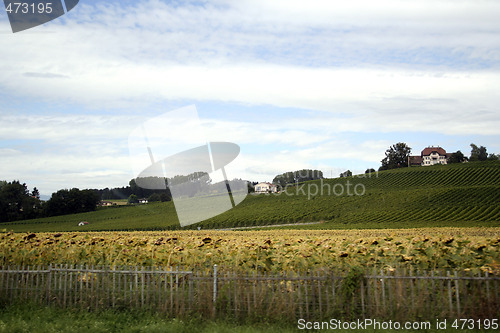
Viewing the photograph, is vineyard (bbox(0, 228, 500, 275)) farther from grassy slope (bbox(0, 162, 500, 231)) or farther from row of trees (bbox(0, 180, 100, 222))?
row of trees (bbox(0, 180, 100, 222))

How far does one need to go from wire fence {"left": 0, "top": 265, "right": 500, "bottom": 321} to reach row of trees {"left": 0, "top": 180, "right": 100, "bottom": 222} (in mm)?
127948

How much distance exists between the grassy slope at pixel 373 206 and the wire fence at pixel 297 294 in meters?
52.8

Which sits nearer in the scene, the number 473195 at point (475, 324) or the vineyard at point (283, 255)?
the number 473195 at point (475, 324)

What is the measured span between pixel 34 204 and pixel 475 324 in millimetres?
138491

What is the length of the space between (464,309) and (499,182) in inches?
4087

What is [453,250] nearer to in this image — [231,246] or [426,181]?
[231,246]

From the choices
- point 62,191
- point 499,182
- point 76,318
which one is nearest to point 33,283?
point 76,318

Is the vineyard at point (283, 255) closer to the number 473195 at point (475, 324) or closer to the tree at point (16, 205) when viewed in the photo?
the number 473195 at point (475, 324)

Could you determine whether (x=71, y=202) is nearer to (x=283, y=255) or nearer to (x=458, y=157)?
(x=283, y=255)

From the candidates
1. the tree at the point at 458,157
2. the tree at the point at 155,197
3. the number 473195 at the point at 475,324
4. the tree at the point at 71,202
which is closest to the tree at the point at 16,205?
the tree at the point at 71,202

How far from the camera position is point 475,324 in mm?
9367

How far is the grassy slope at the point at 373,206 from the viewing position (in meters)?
72.1

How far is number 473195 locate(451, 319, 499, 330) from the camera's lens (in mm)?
9223

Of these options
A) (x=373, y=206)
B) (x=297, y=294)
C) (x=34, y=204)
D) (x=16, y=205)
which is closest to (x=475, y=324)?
(x=297, y=294)
